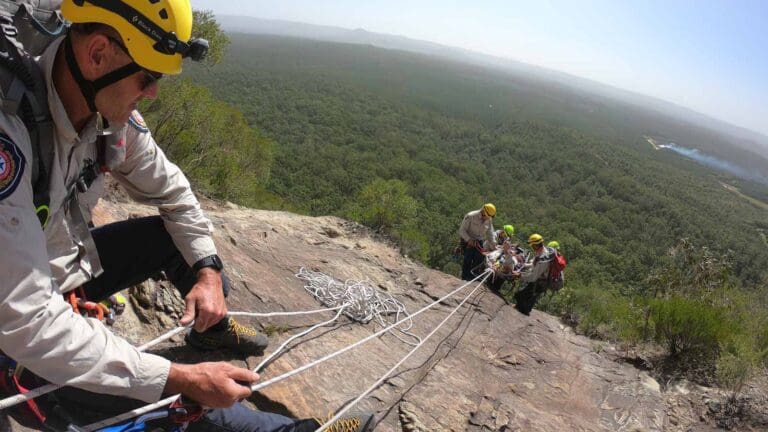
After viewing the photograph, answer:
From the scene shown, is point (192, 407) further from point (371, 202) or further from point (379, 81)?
point (379, 81)

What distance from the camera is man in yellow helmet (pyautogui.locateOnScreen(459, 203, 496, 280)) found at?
7.28m

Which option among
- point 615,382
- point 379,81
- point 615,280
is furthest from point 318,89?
point 615,382

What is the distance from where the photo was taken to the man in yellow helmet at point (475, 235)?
23.9 ft

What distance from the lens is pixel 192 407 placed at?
1561 millimetres

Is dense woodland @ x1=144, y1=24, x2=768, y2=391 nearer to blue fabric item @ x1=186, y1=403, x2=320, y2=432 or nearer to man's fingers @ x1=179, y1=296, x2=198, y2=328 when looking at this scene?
blue fabric item @ x1=186, y1=403, x2=320, y2=432

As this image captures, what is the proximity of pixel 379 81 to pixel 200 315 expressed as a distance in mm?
147782

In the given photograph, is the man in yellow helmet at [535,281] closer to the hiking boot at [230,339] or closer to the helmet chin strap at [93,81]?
the hiking boot at [230,339]

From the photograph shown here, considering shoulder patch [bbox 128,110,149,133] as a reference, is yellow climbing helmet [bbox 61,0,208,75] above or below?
above

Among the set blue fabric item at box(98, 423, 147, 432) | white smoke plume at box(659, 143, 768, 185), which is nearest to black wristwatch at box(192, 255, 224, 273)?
blue fabric item at box(98, 423, 147, 432)

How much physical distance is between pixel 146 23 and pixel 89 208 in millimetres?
769

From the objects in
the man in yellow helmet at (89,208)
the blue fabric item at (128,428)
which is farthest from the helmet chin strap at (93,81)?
the blue fabric item at (128,428)

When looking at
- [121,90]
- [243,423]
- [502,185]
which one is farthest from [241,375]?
[502,185]

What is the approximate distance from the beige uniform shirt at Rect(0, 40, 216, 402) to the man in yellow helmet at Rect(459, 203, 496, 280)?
607 cm

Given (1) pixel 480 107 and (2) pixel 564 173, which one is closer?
(2) pixel 564 173
